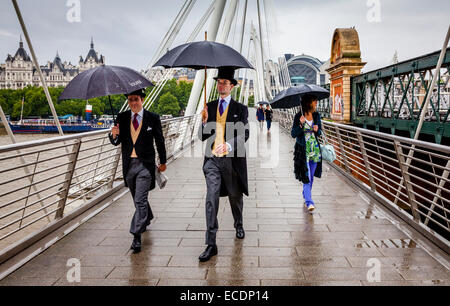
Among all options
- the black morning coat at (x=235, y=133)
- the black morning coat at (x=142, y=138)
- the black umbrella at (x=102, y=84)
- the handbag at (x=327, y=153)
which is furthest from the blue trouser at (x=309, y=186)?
the black umbrella at (x=102, y=84)

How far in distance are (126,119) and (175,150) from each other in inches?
335

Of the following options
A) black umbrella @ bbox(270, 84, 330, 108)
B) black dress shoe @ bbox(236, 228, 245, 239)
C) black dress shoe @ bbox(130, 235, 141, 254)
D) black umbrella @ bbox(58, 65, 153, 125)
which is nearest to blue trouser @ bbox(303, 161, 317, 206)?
black umbrella @ bbox(270, 84, 330, 108)

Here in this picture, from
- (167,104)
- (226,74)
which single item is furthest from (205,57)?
(167,104)

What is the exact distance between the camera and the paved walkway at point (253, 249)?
338 cm

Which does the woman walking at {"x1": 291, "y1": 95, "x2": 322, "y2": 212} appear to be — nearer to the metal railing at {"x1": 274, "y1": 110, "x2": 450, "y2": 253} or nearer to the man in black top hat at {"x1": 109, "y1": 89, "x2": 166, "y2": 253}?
the metal railing at {"x1": 274, "y1": 110, "x2": 450, "y2": 253}

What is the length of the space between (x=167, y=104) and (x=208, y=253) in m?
90.8

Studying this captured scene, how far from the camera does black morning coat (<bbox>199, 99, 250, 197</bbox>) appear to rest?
156 inches

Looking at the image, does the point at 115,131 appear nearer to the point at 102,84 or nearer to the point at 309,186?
the point at 102,84

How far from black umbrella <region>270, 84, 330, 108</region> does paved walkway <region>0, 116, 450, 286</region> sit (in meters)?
1.56

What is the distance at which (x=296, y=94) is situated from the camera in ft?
18.7

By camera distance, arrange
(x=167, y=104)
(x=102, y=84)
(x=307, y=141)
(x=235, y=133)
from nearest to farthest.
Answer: (x=102, y=84) < (x=235, y=133) < (x=307, y=141) < (x=167, y=104)

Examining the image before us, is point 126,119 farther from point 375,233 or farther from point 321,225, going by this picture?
point 375,233
